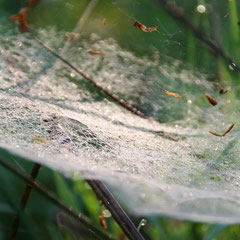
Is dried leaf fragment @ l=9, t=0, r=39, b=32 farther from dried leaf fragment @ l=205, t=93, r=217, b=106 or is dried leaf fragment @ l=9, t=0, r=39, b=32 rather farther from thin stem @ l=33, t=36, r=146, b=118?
dried leaf fragment @ l=205, t=93, r=217, b=106

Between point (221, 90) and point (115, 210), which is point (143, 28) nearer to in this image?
point (221, 90)

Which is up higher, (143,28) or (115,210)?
(143,28)

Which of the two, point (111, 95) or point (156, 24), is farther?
point (156, 24)

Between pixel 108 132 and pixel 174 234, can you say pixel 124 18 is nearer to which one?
pixel 108 132

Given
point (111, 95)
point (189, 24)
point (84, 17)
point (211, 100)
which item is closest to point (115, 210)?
point (111, 95)

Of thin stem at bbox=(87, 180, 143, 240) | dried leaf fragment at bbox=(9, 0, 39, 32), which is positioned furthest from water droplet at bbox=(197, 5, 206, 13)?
thin stem at bbox=(87, 180, 143, 240)

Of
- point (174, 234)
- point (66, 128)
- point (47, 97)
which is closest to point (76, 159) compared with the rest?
point (66, 128)

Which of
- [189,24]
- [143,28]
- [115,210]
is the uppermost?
[189,24]

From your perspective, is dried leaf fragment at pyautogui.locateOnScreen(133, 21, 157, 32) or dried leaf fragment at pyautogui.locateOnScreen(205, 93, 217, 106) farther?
dried leaf fragment at pyautogui.locateOnScreen(133, 21, 157, 32)

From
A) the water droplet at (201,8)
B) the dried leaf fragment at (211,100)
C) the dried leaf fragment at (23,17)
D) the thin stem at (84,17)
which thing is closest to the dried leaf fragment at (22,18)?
the dried leaf fragment at (23,17)
